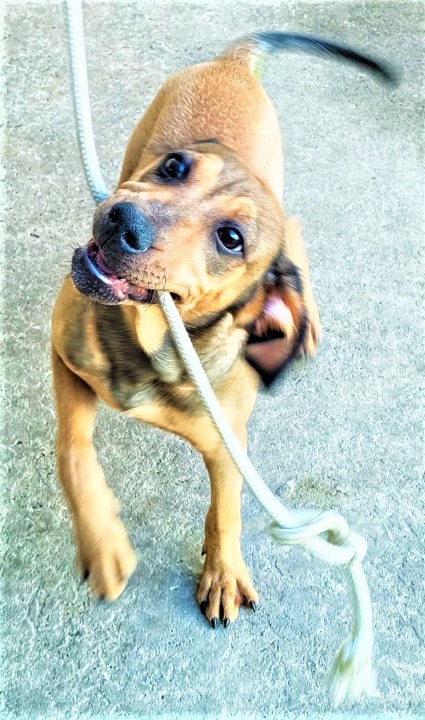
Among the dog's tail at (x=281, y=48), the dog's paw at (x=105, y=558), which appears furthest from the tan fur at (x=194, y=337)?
the dog's tail at (x=281, y=48)

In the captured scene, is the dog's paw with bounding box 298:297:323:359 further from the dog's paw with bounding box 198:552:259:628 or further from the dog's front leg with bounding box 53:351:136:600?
the dog's paw with bounding box 198:552:259:628

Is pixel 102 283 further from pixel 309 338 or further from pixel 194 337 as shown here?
pixel 309 338

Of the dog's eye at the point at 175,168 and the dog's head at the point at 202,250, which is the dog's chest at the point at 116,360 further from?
the dog's eye at the point at 175,168

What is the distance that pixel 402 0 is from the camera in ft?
14.0

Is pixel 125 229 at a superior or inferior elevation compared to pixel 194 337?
superior

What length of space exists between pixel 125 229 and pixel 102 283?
14 cm

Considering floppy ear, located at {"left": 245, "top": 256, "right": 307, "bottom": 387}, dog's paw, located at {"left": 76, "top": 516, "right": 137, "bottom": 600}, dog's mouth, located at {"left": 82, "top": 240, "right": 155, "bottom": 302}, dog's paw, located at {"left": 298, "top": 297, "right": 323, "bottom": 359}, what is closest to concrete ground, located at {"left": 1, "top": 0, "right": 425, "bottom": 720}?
dog's paw, located at {"left": 76, "top": 516, "right": 137, "bottom": 600}

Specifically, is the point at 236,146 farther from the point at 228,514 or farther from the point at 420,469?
the point at 420,469

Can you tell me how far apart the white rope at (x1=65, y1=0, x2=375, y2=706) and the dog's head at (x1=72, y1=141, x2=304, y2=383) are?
0.34 ft

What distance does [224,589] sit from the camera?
2.45 meters

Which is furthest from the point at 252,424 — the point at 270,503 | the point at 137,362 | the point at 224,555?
the point at 270,503

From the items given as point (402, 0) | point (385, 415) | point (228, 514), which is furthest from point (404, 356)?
point (402, 0)

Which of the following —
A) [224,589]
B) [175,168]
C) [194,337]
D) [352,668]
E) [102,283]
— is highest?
[175,168]

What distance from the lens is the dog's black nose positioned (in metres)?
1.70
